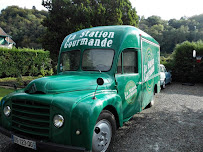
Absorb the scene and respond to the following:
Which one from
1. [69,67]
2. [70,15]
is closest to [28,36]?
[70,15]

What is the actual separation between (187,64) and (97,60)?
1404cm

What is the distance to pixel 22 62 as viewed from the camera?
16.9m

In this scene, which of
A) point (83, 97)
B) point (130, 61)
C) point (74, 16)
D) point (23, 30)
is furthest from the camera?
point (23, 30)

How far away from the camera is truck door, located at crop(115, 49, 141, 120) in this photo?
13.0ft

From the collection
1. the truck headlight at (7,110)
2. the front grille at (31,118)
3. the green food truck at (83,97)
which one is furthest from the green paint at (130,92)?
the truck headlight at (7,110)

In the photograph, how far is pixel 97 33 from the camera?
4.29 meters

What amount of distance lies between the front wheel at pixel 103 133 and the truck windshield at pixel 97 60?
3.91ft

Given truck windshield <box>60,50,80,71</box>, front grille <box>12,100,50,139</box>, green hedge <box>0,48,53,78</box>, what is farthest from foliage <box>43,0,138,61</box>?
front grille <box>12,100,50,139</box>

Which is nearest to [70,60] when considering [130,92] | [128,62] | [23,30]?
[128,62]

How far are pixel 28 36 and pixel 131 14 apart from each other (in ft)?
142

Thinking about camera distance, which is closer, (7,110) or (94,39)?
(7,110)

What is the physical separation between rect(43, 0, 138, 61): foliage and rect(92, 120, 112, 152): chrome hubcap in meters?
9.04

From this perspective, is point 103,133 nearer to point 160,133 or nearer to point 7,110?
point 7,110

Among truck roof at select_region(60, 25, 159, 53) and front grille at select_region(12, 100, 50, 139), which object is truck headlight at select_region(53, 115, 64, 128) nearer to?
front grille at select_region(12, 100, 50, 139)
